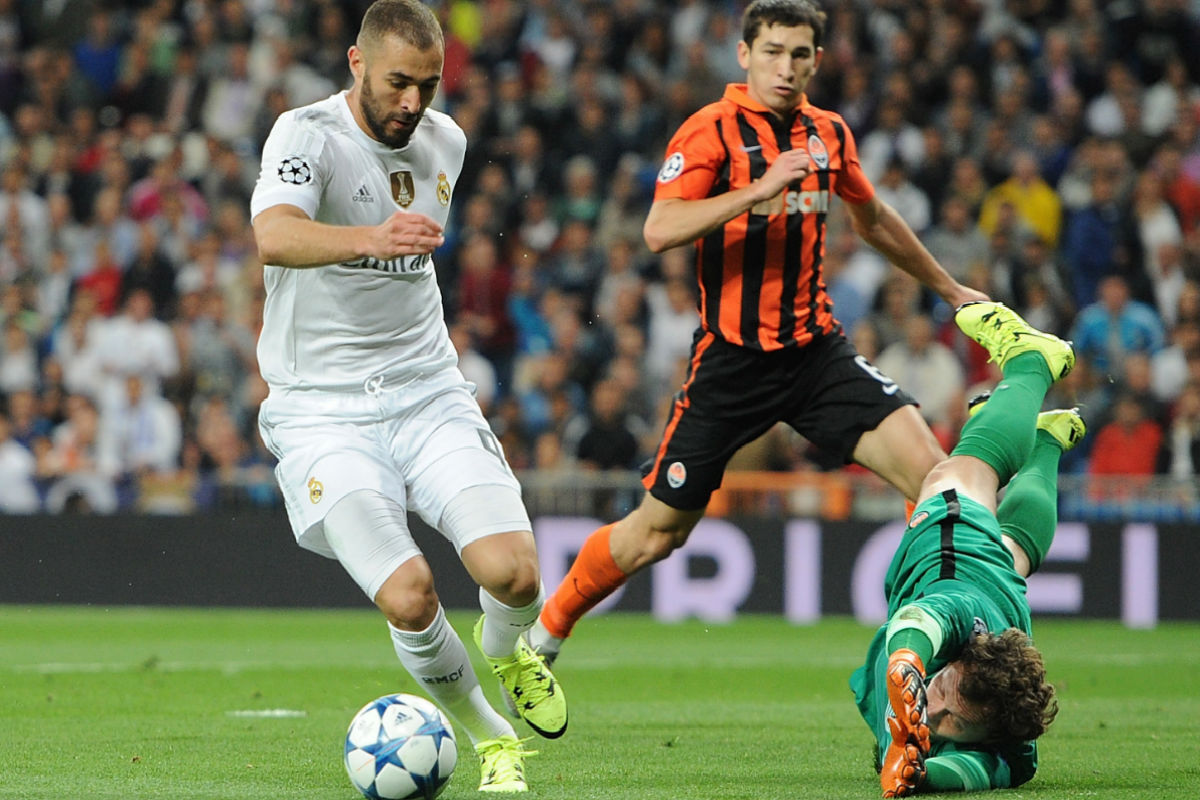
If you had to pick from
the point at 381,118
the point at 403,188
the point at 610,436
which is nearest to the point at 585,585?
the point at 403,188

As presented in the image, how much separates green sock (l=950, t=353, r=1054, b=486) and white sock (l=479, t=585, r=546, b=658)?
1.70 m

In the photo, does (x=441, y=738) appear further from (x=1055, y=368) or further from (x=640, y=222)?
(x=640, y=222)

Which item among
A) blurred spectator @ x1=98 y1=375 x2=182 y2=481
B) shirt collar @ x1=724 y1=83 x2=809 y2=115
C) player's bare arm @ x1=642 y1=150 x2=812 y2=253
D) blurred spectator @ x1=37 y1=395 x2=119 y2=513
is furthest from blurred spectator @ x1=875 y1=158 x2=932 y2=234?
player's bare arm @ x1=642 y1=150 x2=812 y2=253

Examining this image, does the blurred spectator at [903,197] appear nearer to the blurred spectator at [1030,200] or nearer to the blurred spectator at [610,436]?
the blurred spectator at [1030,200]

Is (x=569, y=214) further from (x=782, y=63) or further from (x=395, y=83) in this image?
(x=395, y=83)

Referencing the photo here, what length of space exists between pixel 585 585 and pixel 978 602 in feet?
7.73

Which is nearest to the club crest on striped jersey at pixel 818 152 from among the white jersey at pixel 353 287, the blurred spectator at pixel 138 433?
the white jersey at pixel 353 287

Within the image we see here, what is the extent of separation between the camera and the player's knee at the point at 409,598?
17.7 ft

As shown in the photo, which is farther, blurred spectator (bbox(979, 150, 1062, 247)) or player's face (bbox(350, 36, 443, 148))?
blurred spectator (bbox(979, 150, 1062, 247))

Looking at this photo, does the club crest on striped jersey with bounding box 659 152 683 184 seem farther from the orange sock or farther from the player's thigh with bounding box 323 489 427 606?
the player's thigh with bounding box 323 489 427 606

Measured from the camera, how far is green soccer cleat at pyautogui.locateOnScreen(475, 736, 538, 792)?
17.9 ft

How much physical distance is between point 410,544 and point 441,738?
27.4 inches

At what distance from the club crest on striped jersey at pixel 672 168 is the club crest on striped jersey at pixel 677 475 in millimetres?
1194

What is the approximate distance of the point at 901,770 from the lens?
493 cm
